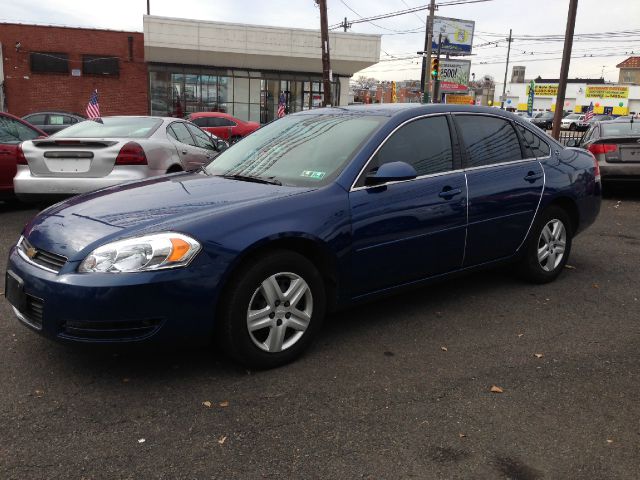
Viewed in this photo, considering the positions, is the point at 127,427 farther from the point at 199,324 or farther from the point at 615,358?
the point at 615,358

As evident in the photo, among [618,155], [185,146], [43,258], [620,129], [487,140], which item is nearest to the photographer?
[43,258]

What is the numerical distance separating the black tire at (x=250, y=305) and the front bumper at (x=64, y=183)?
393 cm

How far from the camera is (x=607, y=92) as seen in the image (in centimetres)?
8256

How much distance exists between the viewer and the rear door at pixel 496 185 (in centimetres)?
442

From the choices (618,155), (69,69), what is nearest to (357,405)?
(618,155)

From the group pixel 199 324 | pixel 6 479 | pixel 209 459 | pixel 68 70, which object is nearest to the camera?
pixel 6 479

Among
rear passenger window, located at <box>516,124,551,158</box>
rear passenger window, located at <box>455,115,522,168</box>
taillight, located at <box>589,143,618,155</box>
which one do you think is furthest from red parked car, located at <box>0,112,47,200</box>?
taillight, located at <box>589,143,618,155</box>

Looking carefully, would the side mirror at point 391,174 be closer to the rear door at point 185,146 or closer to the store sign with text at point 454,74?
the rear door at point 185,146

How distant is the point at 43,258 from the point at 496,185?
3.27 metres

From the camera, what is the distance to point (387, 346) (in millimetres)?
3820

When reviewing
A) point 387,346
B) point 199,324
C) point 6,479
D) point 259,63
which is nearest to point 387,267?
point 387,346

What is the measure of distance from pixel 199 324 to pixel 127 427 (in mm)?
613

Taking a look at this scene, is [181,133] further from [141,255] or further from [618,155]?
[618,155]

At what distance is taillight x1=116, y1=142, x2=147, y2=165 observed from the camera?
22.3 ft
